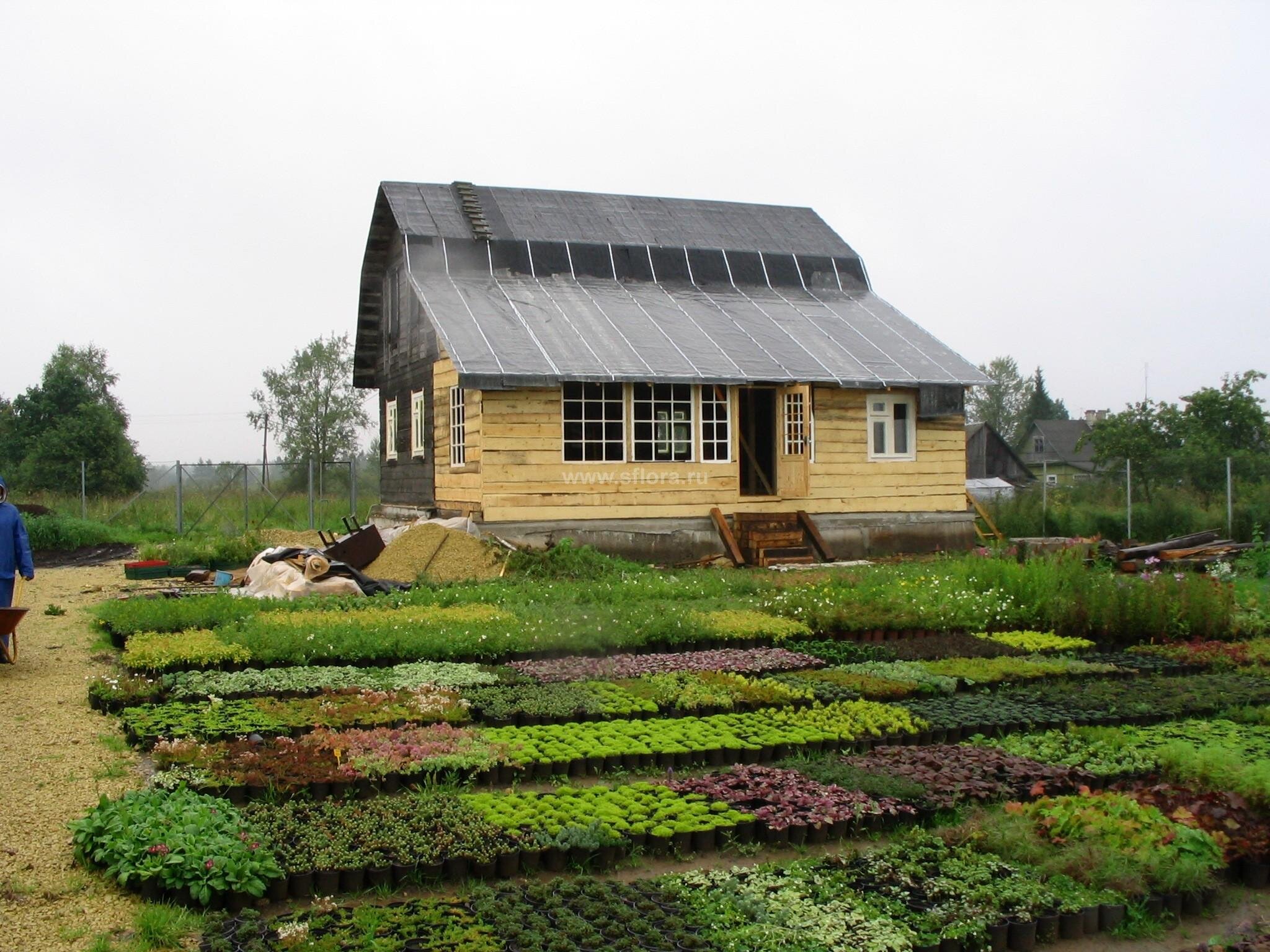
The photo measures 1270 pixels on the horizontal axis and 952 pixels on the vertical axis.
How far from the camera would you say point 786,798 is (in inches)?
249

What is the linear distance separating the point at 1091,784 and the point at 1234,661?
4.70 m

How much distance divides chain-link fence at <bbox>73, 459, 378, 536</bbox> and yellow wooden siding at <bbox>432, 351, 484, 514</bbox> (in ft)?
16.6

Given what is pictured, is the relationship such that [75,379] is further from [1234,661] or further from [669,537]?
[1234,661]

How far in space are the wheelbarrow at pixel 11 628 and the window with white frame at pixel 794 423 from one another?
12.7 meters

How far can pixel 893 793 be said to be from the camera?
20.9 feet

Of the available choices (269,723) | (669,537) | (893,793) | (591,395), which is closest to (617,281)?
(591,395)

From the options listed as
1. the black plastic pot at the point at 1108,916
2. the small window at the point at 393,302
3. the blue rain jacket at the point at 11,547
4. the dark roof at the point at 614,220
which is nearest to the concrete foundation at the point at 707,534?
the dark roof at the point at 614,220

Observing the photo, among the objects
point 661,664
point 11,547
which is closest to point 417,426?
point 11,547

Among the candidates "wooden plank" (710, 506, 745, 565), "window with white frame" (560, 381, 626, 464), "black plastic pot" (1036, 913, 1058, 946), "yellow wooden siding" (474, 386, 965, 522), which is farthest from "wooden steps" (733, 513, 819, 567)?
"black plastic pot" (1036, 913, 1058, 946)

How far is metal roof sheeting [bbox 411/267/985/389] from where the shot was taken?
1853 centimetres

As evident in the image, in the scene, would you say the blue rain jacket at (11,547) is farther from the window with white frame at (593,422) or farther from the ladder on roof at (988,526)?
the ladder on roof at (988,526)

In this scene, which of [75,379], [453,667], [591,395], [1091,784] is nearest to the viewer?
[1091,784]

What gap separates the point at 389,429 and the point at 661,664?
52.2ft

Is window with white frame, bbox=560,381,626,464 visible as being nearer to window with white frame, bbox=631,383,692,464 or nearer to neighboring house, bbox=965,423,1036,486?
window with white frame, bbox=631,383,692,464
